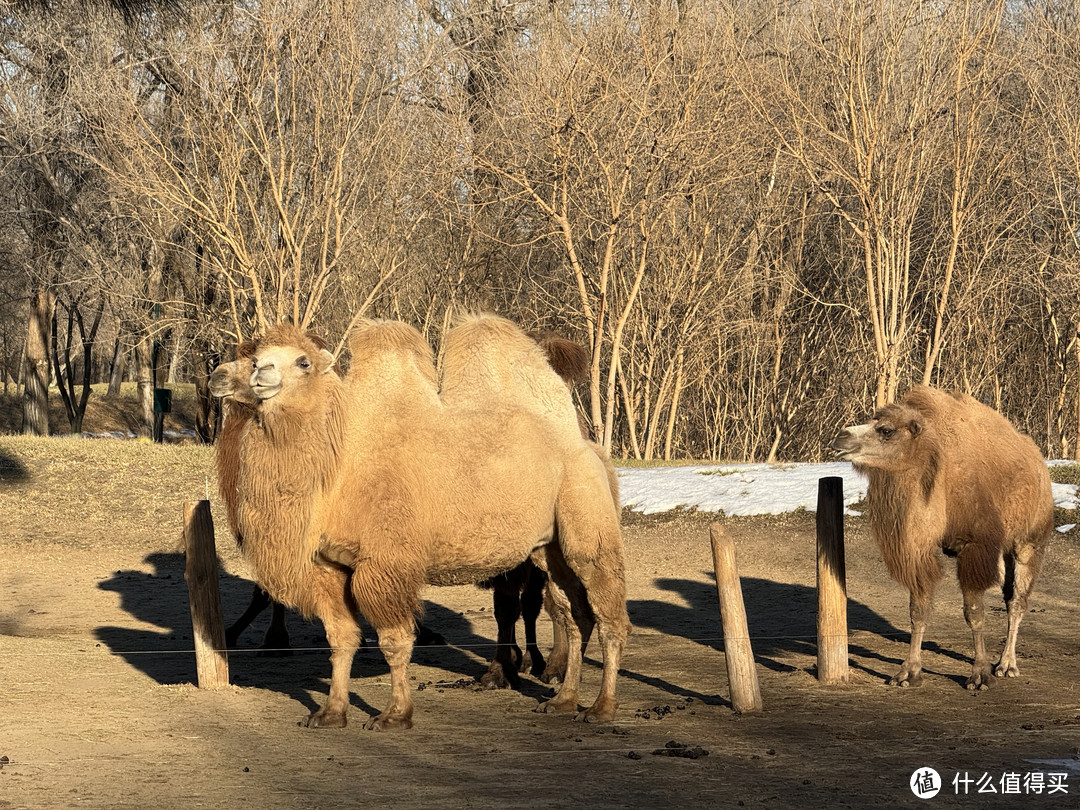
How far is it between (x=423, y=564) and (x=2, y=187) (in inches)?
952

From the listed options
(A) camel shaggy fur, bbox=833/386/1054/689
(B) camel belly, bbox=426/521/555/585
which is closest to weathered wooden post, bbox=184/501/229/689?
(B) camel belly, bbox=426/521/555/585

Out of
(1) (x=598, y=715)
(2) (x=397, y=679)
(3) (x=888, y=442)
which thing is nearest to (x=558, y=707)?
(1) (x=598, y=715)

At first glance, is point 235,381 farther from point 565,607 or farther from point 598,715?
point 598,715

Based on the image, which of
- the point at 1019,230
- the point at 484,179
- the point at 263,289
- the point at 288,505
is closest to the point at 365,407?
the point at 288,505

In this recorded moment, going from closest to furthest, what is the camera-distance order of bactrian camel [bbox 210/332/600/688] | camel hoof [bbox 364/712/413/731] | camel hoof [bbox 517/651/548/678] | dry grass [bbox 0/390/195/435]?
camel hoof [bbox 364/712/413/731]
bactrian camel [bbox 210/332/600/688]
camel hoof [bbox 517/651/548/678]
dry grass [bbox 0/390/195/435]

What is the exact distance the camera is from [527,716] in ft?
25.6

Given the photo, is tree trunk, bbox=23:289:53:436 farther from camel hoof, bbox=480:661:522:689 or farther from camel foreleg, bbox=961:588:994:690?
camel foreleg, bbox=961:588:994:690

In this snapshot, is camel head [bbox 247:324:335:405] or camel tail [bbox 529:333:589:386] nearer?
camel head [bbox 247:324:335:405]

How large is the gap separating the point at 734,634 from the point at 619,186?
1367cm

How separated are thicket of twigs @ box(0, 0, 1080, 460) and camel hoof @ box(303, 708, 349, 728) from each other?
1285 centimetres

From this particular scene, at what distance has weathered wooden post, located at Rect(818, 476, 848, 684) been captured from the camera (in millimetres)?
8664

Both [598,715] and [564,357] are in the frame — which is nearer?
[598,715]

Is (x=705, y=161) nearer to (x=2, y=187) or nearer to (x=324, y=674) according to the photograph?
(x=324, y=674)

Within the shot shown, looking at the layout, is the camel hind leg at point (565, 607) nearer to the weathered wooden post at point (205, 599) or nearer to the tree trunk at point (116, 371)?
the weathered wooden post at point (205, 599)
